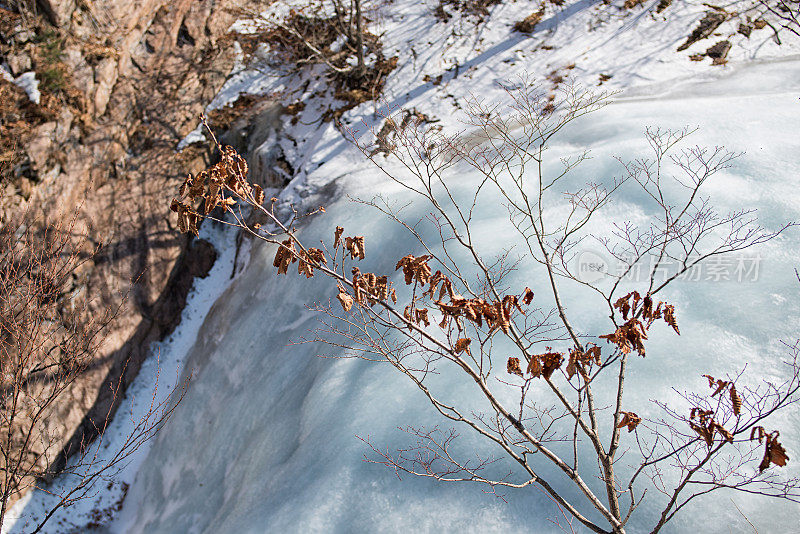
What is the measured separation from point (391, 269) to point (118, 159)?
481 cm

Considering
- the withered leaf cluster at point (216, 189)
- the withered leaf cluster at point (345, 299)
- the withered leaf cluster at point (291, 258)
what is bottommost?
the withered leaf cluster at point (345, 299)

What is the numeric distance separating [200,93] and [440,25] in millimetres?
3971

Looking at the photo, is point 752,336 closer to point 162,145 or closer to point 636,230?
point 636,230

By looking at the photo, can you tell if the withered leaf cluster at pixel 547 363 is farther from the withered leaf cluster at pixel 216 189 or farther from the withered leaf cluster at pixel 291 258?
the withered leaf cluster at pixel 216 189

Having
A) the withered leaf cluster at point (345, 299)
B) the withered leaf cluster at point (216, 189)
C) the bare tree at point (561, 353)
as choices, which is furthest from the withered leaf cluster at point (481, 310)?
the withered leaf cluster at point (216, 189)

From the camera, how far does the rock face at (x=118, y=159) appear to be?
6.29 metres

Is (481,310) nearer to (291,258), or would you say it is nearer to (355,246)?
(355,246)

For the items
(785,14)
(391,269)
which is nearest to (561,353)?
(391,269)

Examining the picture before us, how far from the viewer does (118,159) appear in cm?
711

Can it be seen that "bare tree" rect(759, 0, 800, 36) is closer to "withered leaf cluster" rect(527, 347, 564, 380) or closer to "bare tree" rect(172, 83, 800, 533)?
"bare tree" rect(172, 83, 800, 533)

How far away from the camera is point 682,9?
712 centimetres

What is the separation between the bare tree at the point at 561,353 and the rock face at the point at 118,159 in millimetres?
3227

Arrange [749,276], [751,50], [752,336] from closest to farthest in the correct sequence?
[752,336] → [749,276] → [751,50]

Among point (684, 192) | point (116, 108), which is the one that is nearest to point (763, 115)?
point (684, 192)
